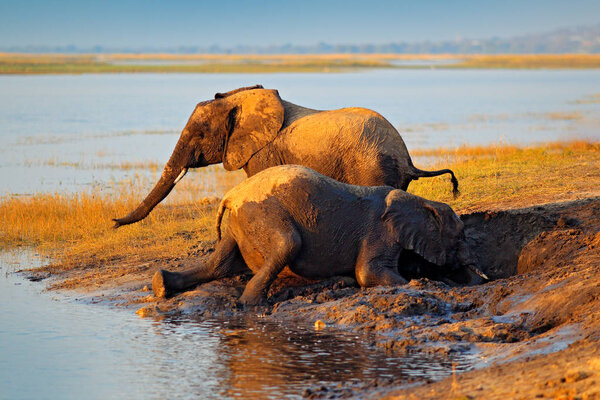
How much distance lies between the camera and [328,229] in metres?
8.67

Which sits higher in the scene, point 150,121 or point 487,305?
point 487,305

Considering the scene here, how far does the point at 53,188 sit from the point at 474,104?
33.7m

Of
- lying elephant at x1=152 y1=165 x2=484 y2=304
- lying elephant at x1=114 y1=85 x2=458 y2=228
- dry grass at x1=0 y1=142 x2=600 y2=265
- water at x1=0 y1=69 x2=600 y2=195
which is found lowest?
water at x1=0 y1=69 x2=600 y2=195

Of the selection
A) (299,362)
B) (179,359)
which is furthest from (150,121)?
(299,362)

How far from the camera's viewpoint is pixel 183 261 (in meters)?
10.7

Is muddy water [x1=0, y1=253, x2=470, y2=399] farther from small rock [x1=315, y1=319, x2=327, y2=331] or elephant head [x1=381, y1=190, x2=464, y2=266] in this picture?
elephant head [x1=381, y1=190, x2=464, y2=266]

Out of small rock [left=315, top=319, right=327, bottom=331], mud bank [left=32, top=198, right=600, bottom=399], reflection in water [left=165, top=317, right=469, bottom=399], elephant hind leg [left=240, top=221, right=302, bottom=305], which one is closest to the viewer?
mud bank [left=32, top=198, right=600, bottom=399]

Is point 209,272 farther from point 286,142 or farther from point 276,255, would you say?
point 286,142

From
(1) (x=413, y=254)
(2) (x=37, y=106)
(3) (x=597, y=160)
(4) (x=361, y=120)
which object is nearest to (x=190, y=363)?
(1) (x=413, y=254)

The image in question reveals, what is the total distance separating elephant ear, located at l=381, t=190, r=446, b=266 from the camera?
345 inches

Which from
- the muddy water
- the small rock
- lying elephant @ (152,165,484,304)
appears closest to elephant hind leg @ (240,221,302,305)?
Answer: lying elephant @ (152,165,484,304)

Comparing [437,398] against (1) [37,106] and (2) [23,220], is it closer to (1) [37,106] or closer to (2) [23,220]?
(2) [23,220]

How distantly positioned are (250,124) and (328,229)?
291cm

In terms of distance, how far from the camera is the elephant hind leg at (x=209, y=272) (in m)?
9.11
